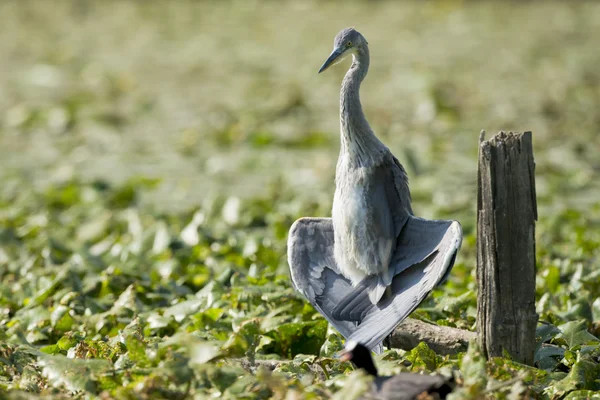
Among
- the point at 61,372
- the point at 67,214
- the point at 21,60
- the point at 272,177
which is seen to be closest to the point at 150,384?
the point at 61,372

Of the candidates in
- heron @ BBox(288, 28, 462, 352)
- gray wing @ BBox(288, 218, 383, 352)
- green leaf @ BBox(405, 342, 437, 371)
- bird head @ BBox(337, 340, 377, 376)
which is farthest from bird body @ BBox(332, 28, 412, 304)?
bird head @ BBox(337, 340, 377, 376)

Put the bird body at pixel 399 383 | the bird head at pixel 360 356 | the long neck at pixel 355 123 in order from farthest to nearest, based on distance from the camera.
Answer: the long neck at pixel 355 123
the bird head at pixel 360 356
the bird body at pixel 399 383

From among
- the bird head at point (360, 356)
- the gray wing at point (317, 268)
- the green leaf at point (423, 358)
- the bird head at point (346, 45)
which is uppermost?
the bird head at point (346, 45)

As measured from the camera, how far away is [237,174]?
8.25m

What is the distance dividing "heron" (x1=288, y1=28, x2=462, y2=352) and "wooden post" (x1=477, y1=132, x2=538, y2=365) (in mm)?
270

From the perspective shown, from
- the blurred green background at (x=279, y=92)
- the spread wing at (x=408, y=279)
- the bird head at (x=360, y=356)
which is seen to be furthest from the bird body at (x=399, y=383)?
the blurred green background at (x=279, y=92)

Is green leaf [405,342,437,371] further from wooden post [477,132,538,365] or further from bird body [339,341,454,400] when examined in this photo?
bird body [339,341,454,400]

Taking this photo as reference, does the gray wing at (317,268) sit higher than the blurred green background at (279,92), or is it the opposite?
the blurred green background at (279,92)

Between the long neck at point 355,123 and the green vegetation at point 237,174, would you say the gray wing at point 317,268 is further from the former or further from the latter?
the long neck at point 355,123

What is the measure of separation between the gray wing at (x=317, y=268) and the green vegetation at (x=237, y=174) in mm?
252

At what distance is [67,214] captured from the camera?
7266 mm

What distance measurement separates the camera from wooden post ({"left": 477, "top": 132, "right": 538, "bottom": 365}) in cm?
369

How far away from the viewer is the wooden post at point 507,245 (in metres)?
3.69

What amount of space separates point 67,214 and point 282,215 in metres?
1.82
